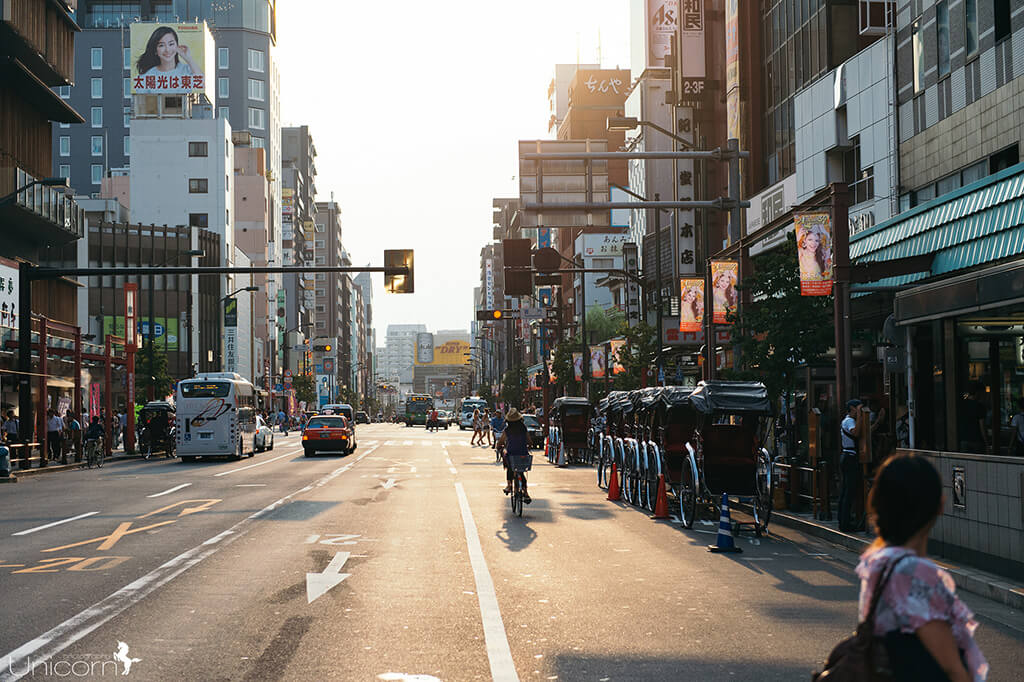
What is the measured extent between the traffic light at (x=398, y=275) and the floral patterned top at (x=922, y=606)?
24423mm

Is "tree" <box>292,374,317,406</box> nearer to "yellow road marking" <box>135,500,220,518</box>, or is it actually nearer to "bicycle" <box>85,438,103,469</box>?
"bicycle" <box>85,438,103,469</box>

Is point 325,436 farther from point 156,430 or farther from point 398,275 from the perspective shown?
point 398,275

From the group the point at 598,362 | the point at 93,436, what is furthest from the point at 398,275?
the point at 598,362

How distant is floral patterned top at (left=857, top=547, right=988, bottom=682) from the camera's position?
374cm

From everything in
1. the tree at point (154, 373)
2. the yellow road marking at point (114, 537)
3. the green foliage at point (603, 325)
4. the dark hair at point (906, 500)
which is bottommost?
the yellow road marking at point (114, 537)

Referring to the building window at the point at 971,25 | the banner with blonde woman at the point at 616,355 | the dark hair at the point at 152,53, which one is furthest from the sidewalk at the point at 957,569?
the dark hair at the point at 152,53

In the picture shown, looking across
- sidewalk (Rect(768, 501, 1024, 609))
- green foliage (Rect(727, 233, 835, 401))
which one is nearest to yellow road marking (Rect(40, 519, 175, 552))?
sidewalk (Rect(768, 501, 1024, 609))

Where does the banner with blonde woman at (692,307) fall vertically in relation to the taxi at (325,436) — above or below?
above

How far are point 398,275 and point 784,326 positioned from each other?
10346 mm

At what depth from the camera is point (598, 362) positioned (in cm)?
5172

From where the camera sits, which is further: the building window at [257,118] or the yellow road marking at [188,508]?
the building window at [257,118]

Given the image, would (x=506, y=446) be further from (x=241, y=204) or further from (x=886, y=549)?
(x=241, y=204)

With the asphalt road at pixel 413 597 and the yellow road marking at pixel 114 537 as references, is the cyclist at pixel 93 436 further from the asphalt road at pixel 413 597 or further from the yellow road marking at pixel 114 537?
the yellow road marking at pixel 114 537

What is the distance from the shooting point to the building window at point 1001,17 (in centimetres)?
2526
